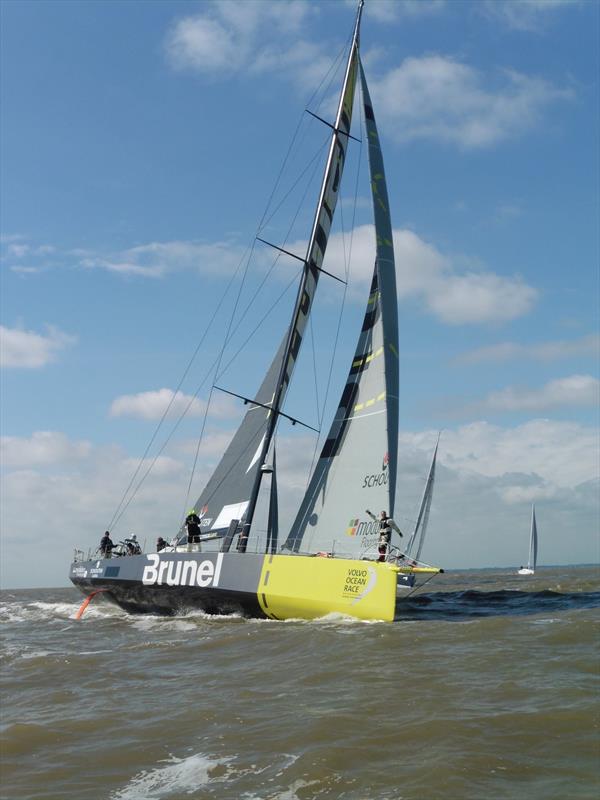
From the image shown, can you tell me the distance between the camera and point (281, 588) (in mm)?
11883

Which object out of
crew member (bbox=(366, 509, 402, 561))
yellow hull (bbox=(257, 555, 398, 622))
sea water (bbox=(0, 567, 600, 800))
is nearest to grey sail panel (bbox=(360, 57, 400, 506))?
crew member (bbox=(366, 509, 402, 561))

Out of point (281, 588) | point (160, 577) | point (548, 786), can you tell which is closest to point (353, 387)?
point (281, 588)

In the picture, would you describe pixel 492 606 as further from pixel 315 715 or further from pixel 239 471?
pixel 315 715

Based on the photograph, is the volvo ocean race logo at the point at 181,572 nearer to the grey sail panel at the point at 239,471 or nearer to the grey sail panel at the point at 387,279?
the grey sail panel at the point at 239,471

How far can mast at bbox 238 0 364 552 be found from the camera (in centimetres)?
1544

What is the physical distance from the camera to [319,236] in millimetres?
16141

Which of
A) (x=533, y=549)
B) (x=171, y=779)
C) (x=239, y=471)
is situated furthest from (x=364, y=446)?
(x=533, y=549)

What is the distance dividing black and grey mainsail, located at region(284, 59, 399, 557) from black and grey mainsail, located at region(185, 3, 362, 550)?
137 cm

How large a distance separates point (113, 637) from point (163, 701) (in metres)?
5.75

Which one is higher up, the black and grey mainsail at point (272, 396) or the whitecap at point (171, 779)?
the black and grey mainsail at point (272, 396)

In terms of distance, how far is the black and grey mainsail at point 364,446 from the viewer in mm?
12805

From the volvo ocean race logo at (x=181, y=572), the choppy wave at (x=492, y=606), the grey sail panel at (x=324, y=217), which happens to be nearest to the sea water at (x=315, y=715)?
the volvo ocean race logo at (x=181, y=572)

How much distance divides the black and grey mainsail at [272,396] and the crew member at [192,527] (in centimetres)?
33

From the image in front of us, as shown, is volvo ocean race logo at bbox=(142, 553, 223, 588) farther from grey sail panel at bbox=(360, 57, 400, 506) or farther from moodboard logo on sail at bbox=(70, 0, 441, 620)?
grey sail panel at bbox=(360, 57, 400, 506)
